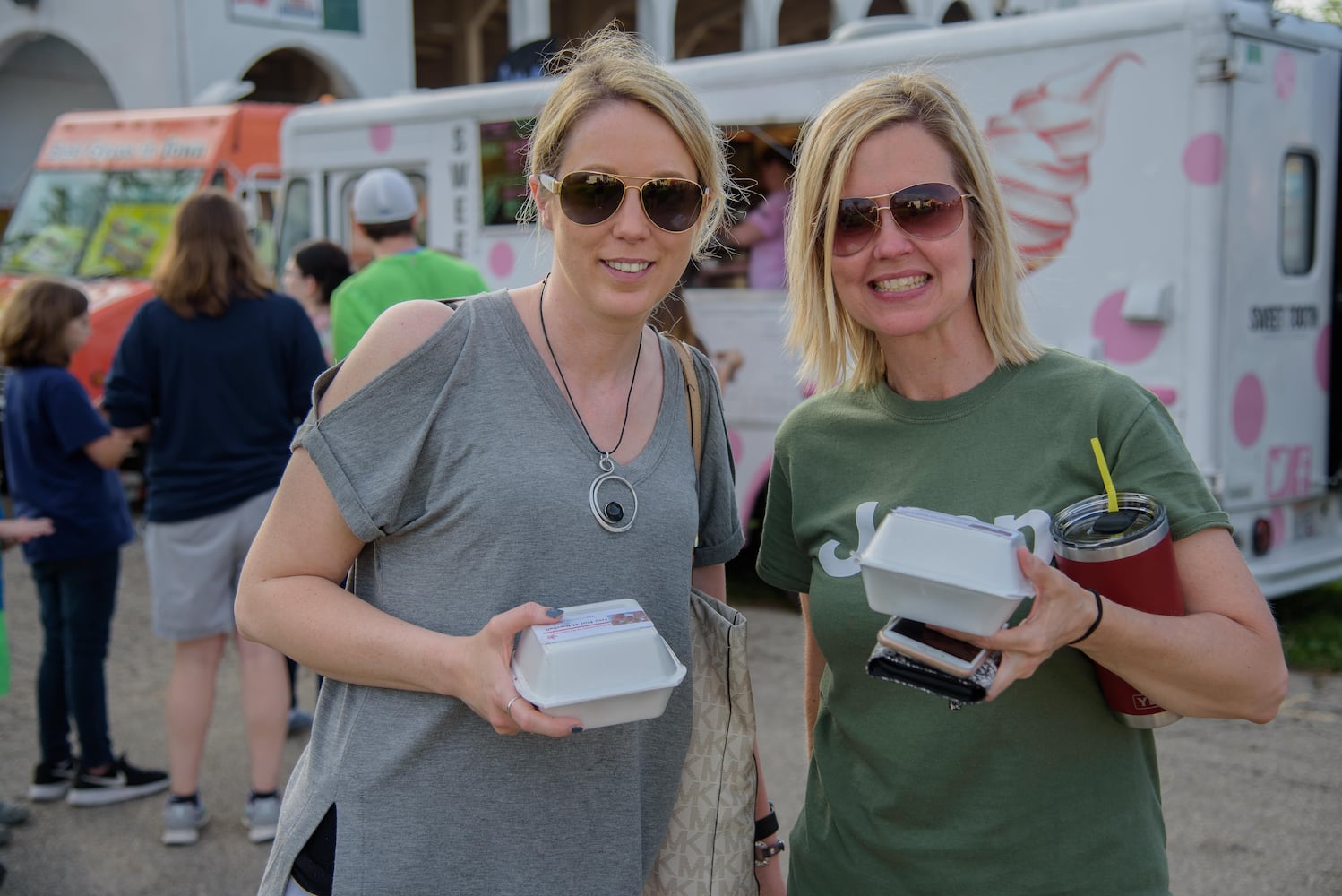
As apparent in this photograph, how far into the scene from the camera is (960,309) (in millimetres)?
1870

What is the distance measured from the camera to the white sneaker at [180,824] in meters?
4.03

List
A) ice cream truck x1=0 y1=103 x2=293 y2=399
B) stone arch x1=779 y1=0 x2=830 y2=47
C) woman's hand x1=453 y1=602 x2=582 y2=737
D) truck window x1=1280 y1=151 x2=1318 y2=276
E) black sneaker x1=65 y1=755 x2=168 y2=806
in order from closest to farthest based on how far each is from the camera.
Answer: woman's hand x1=453 y1=602 x2=582 y2=737 → black sneaker x1=65 y1=755 x2=168 y2=806 → truck window x1=1280 y1=151 x2=1318 y2=276 → ice cream truck x1=0 y1=103 x2=293 y2=399 → stone arch x1=779 y1=0 x2=830 y2=47

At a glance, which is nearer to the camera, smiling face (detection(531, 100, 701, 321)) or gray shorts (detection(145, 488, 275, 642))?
smiling face (detection(531, 100, 701, 321))

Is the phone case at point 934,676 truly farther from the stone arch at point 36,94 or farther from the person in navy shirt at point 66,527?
the stone arch at point 36,94

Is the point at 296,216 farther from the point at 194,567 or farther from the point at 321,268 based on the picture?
the point at 194,567

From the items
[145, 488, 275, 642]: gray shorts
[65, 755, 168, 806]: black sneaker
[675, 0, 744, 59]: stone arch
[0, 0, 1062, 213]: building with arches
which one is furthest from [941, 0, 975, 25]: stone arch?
[65, 755, 168, 806]: black sneaker

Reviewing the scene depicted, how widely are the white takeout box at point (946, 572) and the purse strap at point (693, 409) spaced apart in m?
0.60

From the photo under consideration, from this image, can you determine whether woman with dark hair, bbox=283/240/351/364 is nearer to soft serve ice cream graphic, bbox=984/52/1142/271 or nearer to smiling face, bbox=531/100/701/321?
soft serve ice cream graphic, bbox=984/52/1142/271

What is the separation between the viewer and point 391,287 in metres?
4.26

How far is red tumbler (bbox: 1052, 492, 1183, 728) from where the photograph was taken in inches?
57.9

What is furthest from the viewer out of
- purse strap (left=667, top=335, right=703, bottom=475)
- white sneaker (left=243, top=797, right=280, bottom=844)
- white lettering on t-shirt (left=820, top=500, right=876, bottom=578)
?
white sneaker (left=243, top=797, right=280, bottom=844)

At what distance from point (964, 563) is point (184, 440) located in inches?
132

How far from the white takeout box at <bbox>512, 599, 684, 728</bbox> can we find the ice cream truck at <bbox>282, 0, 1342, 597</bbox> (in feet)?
11.8

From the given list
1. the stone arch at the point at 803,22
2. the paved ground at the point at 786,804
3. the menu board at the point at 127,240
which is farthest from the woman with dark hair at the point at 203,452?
the stone arch at the point at 803,22
